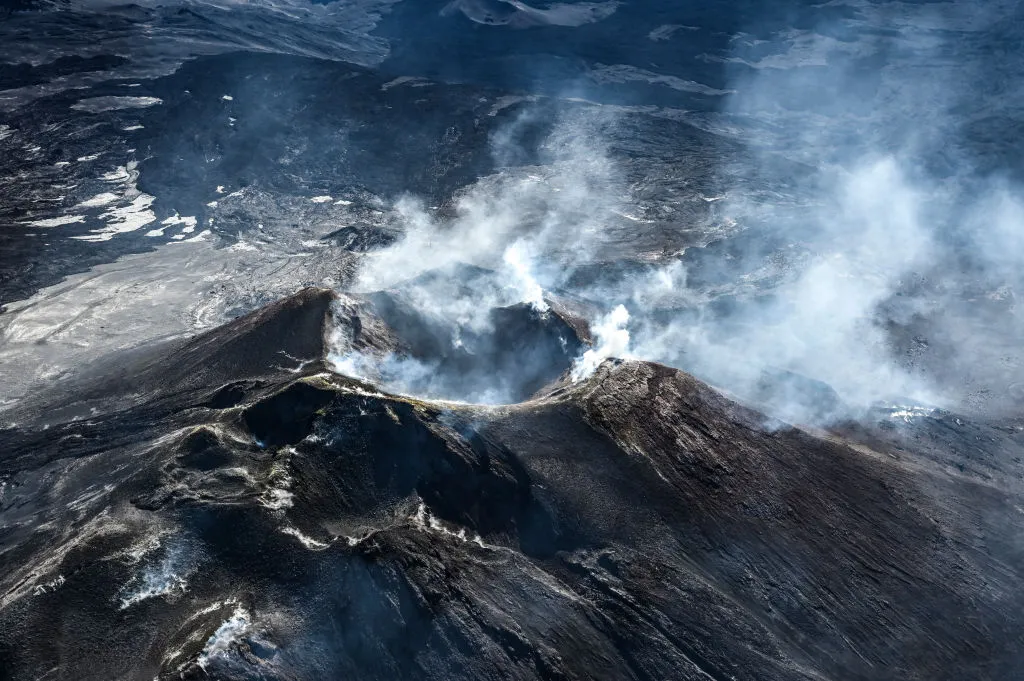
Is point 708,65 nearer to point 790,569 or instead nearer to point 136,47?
point 136,47

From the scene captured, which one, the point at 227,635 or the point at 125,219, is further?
the point at 125,219

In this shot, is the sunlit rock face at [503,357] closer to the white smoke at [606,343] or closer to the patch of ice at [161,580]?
the patch of ice at [161,580]

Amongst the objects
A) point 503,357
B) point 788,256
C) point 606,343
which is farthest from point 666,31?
point 503,357

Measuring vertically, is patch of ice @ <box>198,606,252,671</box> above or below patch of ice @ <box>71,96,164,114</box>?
above

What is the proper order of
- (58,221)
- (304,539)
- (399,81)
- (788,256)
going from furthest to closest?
1. (399,81)
2. (58,221)
3. (788,256)
4. (304,539)

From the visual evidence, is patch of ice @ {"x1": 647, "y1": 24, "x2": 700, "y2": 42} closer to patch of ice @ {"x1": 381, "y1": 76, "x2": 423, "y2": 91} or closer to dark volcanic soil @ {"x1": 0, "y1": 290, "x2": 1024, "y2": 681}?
patch of ice @ {"x1": 381, "y1": 76, "x2": 423, "y2": 91}

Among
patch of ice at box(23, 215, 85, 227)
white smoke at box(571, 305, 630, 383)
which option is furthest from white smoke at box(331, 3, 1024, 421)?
patch of ice at box(23, 215, 85, 227)

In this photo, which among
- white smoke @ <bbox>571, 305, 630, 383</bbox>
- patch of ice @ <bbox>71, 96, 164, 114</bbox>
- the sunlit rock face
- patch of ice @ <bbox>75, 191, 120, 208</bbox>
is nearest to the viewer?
the sunlit rock face

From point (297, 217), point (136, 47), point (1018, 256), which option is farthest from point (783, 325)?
point (136, 47)

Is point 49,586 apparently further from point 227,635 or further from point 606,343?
point 606,343
